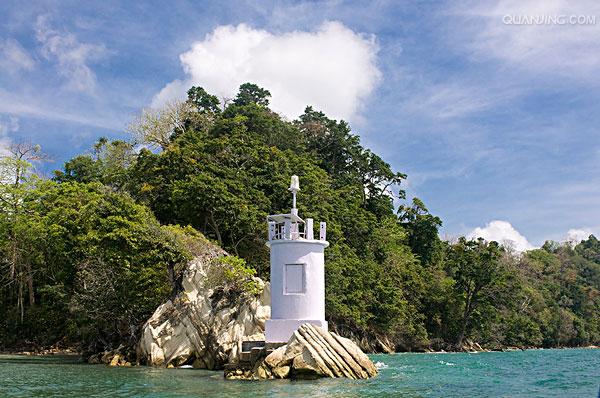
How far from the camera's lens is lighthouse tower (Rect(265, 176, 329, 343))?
21.3 meters

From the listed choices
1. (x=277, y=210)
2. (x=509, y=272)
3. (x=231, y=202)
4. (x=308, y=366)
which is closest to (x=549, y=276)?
(x=509, y=272)

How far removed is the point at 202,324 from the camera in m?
26.1

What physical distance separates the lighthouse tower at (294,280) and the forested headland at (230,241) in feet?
18.4

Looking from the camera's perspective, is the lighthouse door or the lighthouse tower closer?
the lighthouse tower

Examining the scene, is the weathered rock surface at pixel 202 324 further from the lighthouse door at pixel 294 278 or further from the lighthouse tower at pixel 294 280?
the lighthouse door at pixel 294 278

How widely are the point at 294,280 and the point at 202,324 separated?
6.36 m

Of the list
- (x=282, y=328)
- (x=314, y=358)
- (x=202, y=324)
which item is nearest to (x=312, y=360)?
(x=314, y=358)

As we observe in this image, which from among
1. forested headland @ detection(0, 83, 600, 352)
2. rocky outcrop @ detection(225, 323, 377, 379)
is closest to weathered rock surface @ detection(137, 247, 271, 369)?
forested headland @ detection(0, 83, 600, 352)

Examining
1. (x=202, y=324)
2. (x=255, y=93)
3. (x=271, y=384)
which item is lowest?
(x=271, y=384)

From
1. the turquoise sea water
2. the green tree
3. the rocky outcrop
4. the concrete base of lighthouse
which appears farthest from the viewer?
the green tree

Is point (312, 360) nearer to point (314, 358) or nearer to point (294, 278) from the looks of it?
point (314, 358)

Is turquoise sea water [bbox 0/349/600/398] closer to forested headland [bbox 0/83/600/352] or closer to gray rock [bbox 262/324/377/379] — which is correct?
gray rock [bbox 262/324/377/379]

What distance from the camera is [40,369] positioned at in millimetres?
23672

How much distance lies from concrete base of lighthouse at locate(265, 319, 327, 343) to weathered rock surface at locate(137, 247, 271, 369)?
4.01 m
